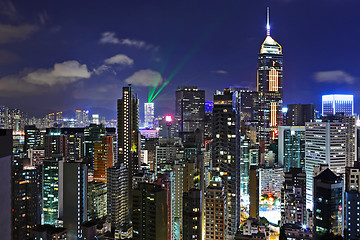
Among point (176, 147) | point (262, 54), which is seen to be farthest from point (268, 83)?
point (176, 147)

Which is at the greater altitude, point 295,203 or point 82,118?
point 82,118

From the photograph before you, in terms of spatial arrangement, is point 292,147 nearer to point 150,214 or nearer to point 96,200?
point 96,200

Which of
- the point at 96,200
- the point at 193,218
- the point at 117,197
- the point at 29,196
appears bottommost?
the point at 96,200

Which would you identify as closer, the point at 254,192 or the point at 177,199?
the point at 177,199

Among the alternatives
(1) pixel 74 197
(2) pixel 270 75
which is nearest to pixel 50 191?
(1) pixel 74 197

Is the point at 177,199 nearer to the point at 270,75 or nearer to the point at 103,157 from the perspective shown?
the point at 103,157

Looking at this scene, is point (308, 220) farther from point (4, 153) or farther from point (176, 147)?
point (4, 153)

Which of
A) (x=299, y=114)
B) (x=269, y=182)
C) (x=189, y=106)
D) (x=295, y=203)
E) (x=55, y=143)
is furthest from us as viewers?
(x=189, y=106)

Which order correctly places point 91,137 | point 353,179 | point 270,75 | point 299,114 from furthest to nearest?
point 270,75 < point 299,114 < point 91,137 < point 353,179
